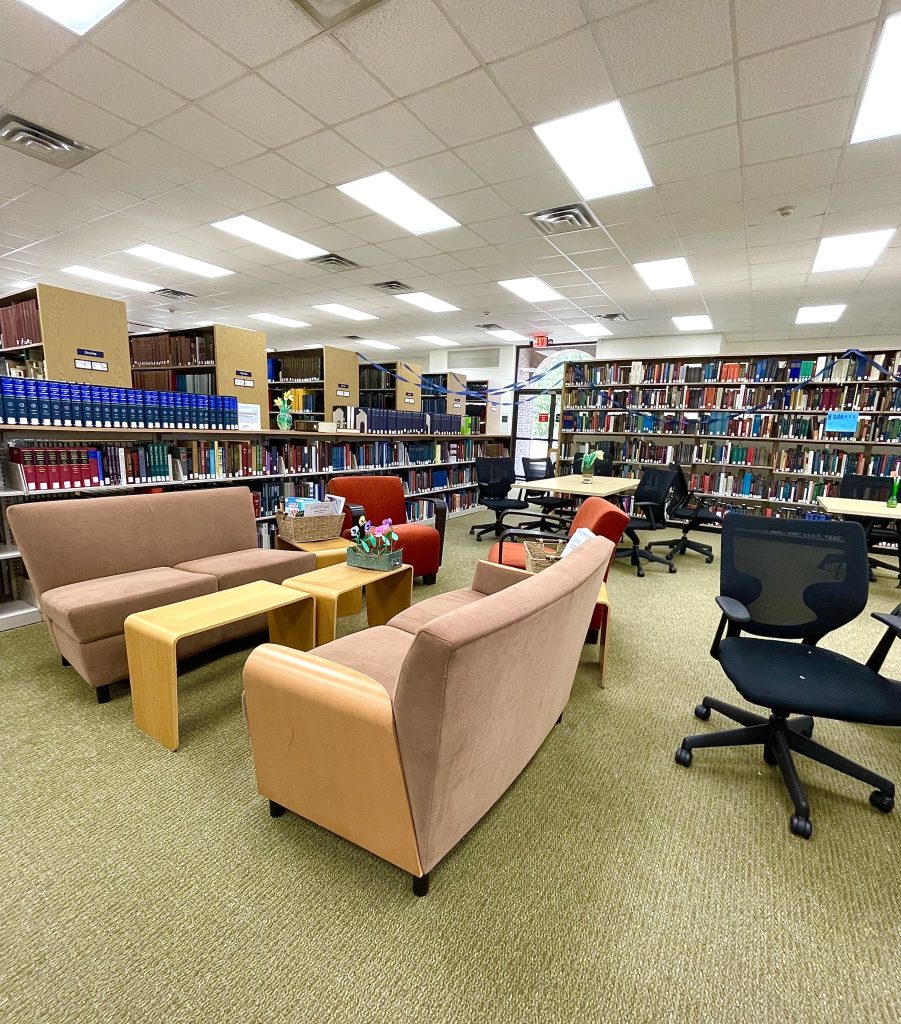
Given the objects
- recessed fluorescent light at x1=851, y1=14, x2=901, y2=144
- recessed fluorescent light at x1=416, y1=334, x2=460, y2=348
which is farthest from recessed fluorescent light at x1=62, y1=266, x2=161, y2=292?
recessed fluorescent light at x1=851, y1=14, x2=901, y2=144

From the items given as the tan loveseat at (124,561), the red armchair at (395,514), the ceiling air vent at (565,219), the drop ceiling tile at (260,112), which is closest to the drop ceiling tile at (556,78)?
the ceiling air vent at (565,219)

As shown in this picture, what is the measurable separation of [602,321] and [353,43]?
20.2 ft

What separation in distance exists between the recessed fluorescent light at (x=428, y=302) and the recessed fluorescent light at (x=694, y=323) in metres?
3.52

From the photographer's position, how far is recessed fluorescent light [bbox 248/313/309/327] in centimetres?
834

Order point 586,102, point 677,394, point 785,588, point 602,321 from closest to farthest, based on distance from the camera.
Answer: point 785,588, point 586,102, point 677,394, point 602,321

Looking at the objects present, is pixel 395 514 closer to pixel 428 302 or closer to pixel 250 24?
pixel 250 24

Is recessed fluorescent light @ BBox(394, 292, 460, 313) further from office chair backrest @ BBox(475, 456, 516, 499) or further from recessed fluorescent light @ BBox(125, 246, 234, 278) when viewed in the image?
office chair backrest @ BBox(475, 456, 516, 499)

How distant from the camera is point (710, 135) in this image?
9.62 feet

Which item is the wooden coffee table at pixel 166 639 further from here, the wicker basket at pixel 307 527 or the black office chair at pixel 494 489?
the black office chair at pixel 494 489

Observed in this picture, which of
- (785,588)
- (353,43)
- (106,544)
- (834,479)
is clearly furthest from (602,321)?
(106,544)

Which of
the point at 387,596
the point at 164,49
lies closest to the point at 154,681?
the point at 387,596

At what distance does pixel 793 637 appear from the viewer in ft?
6.37

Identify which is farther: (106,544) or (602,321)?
(602,321)

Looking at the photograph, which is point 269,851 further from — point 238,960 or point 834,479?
point 834,479
